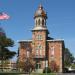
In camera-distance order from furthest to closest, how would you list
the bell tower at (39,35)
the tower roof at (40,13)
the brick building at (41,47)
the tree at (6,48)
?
the tower roof at (40,13) < the bell tower at (39,35) < the brick building at (41,47) < the tree at (6,48)

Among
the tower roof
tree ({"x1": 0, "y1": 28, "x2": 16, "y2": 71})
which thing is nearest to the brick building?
the tower roof

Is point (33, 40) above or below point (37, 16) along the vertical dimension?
below

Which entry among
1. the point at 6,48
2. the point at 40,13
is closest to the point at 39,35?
the point at 40,13

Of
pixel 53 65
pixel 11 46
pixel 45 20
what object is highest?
pixel 45 20

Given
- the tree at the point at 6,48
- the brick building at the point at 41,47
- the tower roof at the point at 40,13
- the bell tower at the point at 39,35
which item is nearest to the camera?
the tree at the point at 6,48

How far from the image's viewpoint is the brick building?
8519 centimetres

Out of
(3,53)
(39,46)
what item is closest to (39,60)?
(39,46)

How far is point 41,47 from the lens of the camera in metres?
85.8

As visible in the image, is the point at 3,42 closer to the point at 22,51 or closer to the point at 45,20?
the point at 22,51

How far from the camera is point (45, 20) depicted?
88.4 meters

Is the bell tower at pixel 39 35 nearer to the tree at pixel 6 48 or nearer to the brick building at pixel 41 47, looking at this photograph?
the brick building at pixel 41 47

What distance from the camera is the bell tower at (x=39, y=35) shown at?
85500mm

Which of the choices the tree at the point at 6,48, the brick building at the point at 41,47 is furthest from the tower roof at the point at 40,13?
the tree at the point at 6,48

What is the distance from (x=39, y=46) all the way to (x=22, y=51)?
520 cm
